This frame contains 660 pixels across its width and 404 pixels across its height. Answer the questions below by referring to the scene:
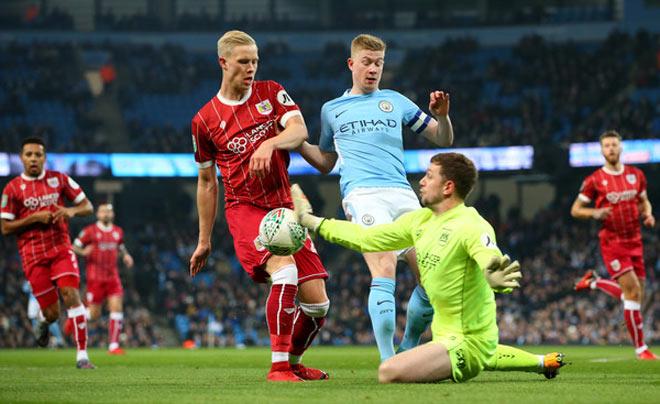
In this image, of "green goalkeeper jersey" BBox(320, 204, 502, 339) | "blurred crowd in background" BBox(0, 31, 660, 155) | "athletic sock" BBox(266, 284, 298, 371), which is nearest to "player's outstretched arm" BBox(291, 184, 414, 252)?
"green goalkeeper jersey" BBox(320, 204, 502, 339)

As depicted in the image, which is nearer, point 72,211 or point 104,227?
point 72,211

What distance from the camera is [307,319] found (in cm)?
838

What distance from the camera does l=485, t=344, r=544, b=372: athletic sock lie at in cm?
722

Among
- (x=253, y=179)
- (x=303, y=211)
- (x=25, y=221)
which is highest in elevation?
(x=253, y=179)

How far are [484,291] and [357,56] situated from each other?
264 centimetres

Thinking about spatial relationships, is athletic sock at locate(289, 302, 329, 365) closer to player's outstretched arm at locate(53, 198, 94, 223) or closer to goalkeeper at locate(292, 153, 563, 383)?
goalkeeper at locate(292, 153, 563, 383)

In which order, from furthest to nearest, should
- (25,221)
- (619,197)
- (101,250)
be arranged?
(101,250), (619,197), (25,221)

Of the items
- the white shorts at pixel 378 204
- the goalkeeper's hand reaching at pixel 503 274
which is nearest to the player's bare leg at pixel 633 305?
the white shorts at pixel 378 204

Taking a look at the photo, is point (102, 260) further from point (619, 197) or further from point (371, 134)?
point (371, 134)

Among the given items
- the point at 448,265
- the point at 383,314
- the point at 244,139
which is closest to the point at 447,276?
the point at 448,265

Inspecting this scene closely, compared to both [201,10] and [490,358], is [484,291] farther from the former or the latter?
[201,10]

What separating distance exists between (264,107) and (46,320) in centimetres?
547

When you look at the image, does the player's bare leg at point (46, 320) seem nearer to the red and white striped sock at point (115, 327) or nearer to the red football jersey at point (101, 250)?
the red and white striped sock at point (115, 327)

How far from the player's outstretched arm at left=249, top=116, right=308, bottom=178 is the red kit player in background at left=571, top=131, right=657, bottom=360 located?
6.30 metres
